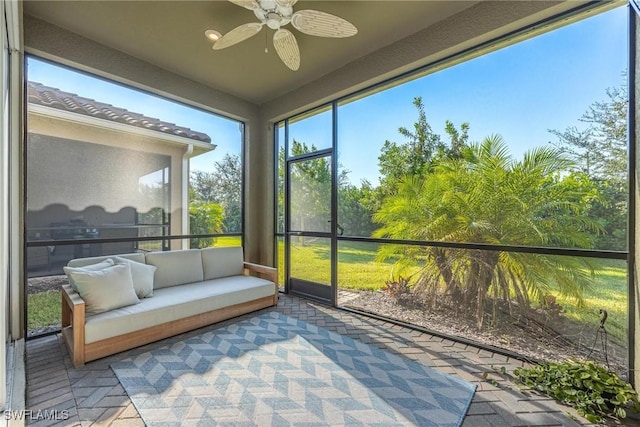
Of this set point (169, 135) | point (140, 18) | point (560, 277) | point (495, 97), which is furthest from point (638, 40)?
point (169, 135)

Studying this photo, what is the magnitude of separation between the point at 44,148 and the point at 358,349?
392 centimetres

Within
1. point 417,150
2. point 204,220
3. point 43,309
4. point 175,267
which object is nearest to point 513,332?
point 417,150

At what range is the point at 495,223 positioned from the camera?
106 inches

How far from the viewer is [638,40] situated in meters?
2.05

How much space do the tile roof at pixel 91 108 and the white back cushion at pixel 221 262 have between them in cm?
178

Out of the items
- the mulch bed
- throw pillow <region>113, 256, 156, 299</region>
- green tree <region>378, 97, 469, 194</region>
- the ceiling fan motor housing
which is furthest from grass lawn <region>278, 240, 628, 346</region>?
the ceiling fan motor housing

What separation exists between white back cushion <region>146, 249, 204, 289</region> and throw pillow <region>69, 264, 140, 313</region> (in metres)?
0.57

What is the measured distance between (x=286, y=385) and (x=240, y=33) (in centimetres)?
292

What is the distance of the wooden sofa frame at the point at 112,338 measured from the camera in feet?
7.59

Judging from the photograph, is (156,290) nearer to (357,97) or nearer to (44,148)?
(44,148)

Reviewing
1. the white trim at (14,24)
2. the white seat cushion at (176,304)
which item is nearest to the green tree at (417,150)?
the white seat cushion at (176,304)

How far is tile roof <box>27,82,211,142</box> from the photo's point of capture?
9.91 ft

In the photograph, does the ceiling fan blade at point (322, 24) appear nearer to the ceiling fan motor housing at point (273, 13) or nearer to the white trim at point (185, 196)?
the ceiling fan motor housing at point (273, 13)

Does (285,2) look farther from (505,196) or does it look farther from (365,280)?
(365,280)
